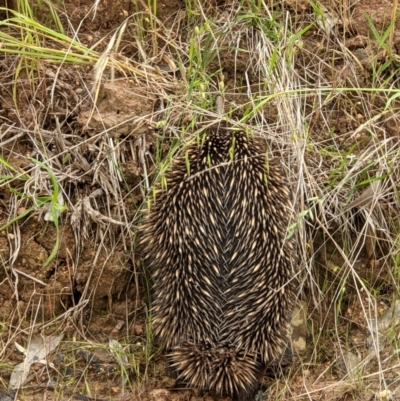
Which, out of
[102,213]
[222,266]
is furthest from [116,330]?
[222,266]

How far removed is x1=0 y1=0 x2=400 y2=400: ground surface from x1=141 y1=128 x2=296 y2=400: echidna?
0.21 meters

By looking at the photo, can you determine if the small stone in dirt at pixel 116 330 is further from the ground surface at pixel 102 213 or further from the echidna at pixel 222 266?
the echidna at pixel 222 266

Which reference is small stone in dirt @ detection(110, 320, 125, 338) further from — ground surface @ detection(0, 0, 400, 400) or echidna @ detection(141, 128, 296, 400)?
echidna @ detection(141, 128, 296, 400)

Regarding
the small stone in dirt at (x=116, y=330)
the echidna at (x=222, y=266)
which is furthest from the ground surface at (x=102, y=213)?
the echidna at (x=222, y=266)

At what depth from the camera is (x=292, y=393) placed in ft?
12.7

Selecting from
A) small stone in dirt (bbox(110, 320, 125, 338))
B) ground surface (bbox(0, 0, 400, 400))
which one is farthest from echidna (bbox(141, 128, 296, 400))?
small stone in dirt (bbox(110, 320, 125, 338))

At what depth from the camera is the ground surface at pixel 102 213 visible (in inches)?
159

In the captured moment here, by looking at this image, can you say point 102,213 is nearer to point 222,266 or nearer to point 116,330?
point 116,330

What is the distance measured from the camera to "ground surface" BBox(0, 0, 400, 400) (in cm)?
403

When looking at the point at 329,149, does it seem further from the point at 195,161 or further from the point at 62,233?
the point at 62,233

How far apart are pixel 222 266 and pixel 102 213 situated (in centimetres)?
74

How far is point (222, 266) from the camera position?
12.8ft

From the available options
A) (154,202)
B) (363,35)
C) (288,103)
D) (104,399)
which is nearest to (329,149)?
(288,103)

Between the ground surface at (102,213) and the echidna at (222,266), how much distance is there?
21cm
